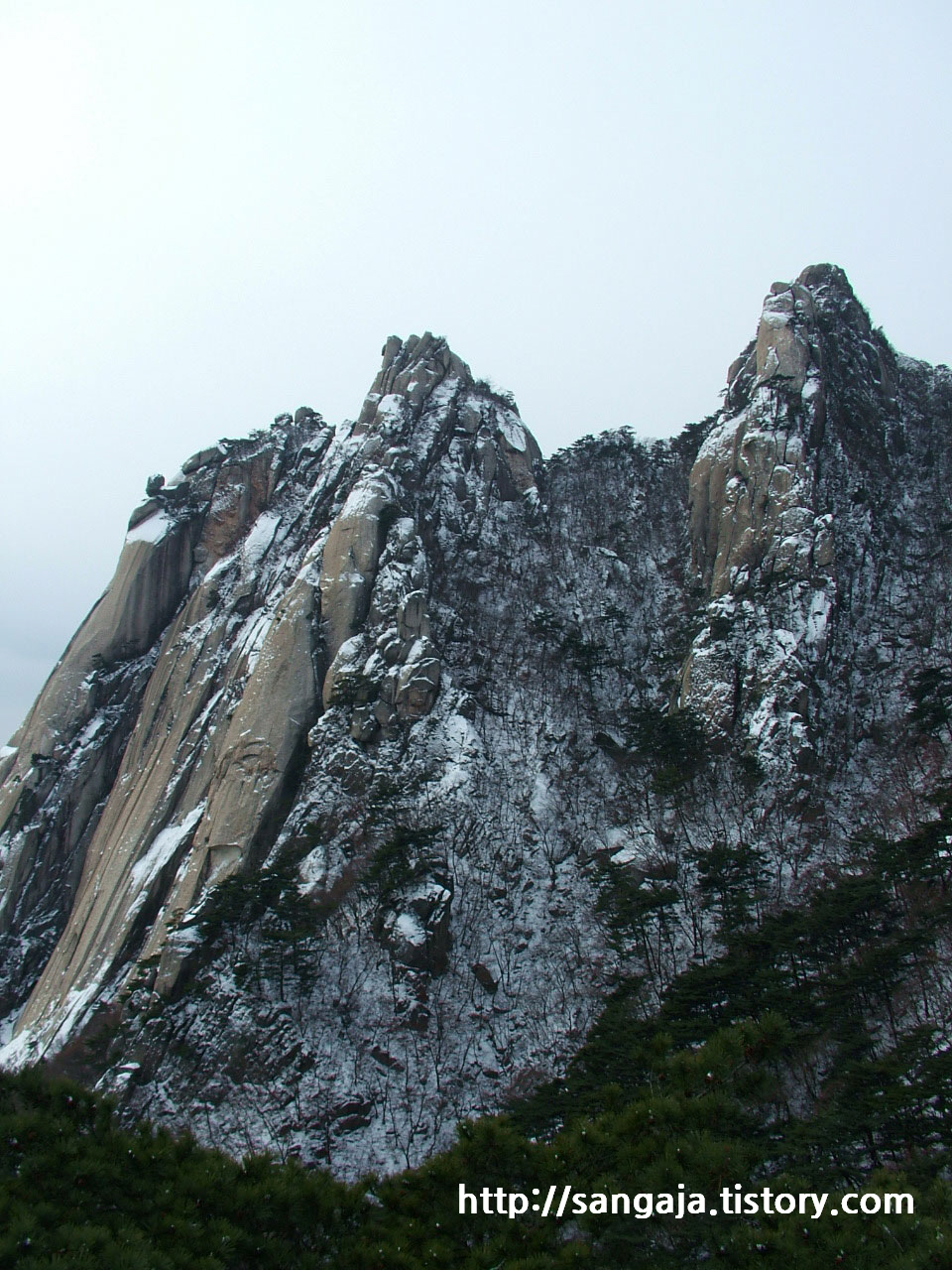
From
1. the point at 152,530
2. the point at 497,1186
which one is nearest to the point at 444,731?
the point at 497,1186

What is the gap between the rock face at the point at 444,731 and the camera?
26.2m

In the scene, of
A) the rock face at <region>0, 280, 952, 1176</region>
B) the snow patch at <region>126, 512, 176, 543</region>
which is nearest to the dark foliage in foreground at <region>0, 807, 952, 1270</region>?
the rock face at <region>0, 280, 952, 1176</region>

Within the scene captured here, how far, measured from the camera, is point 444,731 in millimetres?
34125

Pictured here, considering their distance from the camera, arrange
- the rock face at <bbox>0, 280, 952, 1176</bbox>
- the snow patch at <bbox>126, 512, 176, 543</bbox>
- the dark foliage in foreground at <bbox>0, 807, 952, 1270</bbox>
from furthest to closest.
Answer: the snow patch at <bbox>126, 512, 176, 543</bbox> < the rock face at <bbox>0, 280, 952, 1176</bbox> < the dark foliage in foreground at <bbox>0, 807, 952, 1270</bbox>

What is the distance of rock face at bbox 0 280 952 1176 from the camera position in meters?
26.2

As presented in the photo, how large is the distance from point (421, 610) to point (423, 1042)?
60.7 ft

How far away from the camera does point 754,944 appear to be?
73.5ft

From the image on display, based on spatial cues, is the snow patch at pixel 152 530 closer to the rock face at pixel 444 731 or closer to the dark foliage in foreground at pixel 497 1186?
the rock face at pixel 444 731

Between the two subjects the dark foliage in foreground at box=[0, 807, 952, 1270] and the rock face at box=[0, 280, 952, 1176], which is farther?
the rock face at box=[0, 280, 952, 1176]

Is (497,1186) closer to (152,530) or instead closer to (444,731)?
(444,731)

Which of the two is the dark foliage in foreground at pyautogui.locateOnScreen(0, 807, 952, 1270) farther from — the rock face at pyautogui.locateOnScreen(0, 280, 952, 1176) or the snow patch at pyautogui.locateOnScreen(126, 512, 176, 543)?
the snow patch at pyautogui.locateOnScreen(126, 512, 176, 543)

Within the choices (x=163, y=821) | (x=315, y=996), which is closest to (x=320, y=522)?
(x=163, y=821)

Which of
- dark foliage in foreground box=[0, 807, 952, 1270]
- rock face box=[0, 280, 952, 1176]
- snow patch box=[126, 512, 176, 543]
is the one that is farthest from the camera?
snow patch box=[126, 512, 176, 543]

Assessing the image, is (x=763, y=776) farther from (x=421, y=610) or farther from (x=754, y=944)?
(x=421, y=610)
